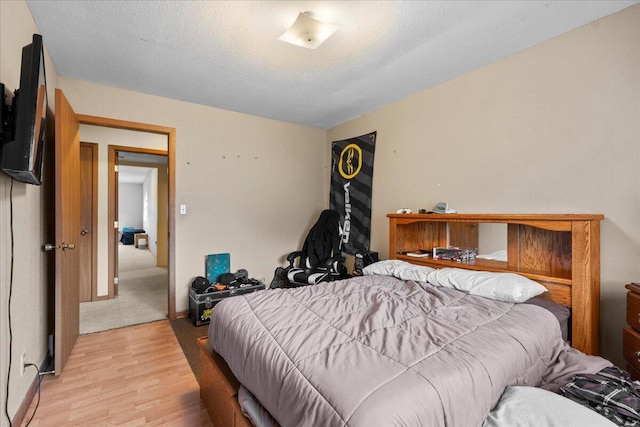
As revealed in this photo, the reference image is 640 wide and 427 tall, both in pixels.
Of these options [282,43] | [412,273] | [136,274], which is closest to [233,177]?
[282,43]

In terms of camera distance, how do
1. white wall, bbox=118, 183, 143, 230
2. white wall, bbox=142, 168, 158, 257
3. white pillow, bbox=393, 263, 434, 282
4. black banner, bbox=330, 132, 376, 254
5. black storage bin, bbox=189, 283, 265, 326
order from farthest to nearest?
white wall, bbox=118, 183, 143, 230, white wall, bbox=142, 168, 158, 257, black banner, bbox=330, 132, 376, 254, black storage bin, bbox=189, 283, 265, 326, white pillow, bbox=393, 263, 434, 282

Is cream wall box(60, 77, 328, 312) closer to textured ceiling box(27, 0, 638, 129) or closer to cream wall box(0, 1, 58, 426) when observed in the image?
textured ceiling box(27, 0, 638, 129)

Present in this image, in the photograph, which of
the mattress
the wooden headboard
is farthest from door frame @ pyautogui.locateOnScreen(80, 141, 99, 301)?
the wooden headboard

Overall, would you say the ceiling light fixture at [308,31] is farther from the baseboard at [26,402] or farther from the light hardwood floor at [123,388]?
the baseboard at [26,402]

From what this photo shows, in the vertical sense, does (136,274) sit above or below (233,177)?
below

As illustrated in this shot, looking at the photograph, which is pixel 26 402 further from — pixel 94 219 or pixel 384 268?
pixel 94 219

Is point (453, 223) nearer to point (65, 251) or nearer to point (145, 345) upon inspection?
point (145, 345)

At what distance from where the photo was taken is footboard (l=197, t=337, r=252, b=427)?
1375 mm

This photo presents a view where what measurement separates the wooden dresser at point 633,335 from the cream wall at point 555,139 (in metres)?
0.35

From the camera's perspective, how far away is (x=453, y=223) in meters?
2.87

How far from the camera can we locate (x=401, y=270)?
2.50 meters

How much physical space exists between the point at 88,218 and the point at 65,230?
6.52ft

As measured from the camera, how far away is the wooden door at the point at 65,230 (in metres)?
2.17

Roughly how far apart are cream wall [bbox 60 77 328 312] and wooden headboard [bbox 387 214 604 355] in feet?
5.64
